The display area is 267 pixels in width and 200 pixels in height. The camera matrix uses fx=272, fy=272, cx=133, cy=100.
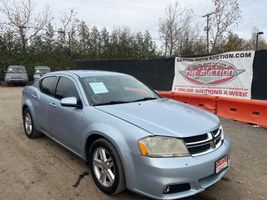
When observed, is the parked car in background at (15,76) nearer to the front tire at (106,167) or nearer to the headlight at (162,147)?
the front tire at (106,167)

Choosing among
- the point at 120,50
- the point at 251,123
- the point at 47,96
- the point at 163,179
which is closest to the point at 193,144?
the point at 163,179

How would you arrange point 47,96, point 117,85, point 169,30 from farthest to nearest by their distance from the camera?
point 169,30 < point 47,96 < point 117,85

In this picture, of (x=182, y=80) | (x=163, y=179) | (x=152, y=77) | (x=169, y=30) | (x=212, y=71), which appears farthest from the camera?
(x=169, y=30)

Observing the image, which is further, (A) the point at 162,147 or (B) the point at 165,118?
(B) the point at 165,118

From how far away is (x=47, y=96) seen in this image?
492 cm

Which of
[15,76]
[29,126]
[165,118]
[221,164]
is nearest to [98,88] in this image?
[165,118]

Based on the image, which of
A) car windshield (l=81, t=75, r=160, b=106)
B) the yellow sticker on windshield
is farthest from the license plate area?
the yellow sticker on windshield

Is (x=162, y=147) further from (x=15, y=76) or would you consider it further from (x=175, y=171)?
(x=15, y=76)

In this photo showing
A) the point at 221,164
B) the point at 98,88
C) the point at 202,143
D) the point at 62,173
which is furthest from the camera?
the point at 98,88

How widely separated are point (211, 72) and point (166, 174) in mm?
6601

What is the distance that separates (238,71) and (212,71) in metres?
0.96

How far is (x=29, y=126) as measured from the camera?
5738 mm

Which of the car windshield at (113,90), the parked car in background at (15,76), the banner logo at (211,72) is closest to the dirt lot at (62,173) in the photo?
the car windshield at (113,90)

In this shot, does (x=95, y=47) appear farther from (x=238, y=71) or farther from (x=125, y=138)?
(x=125, y=138)
